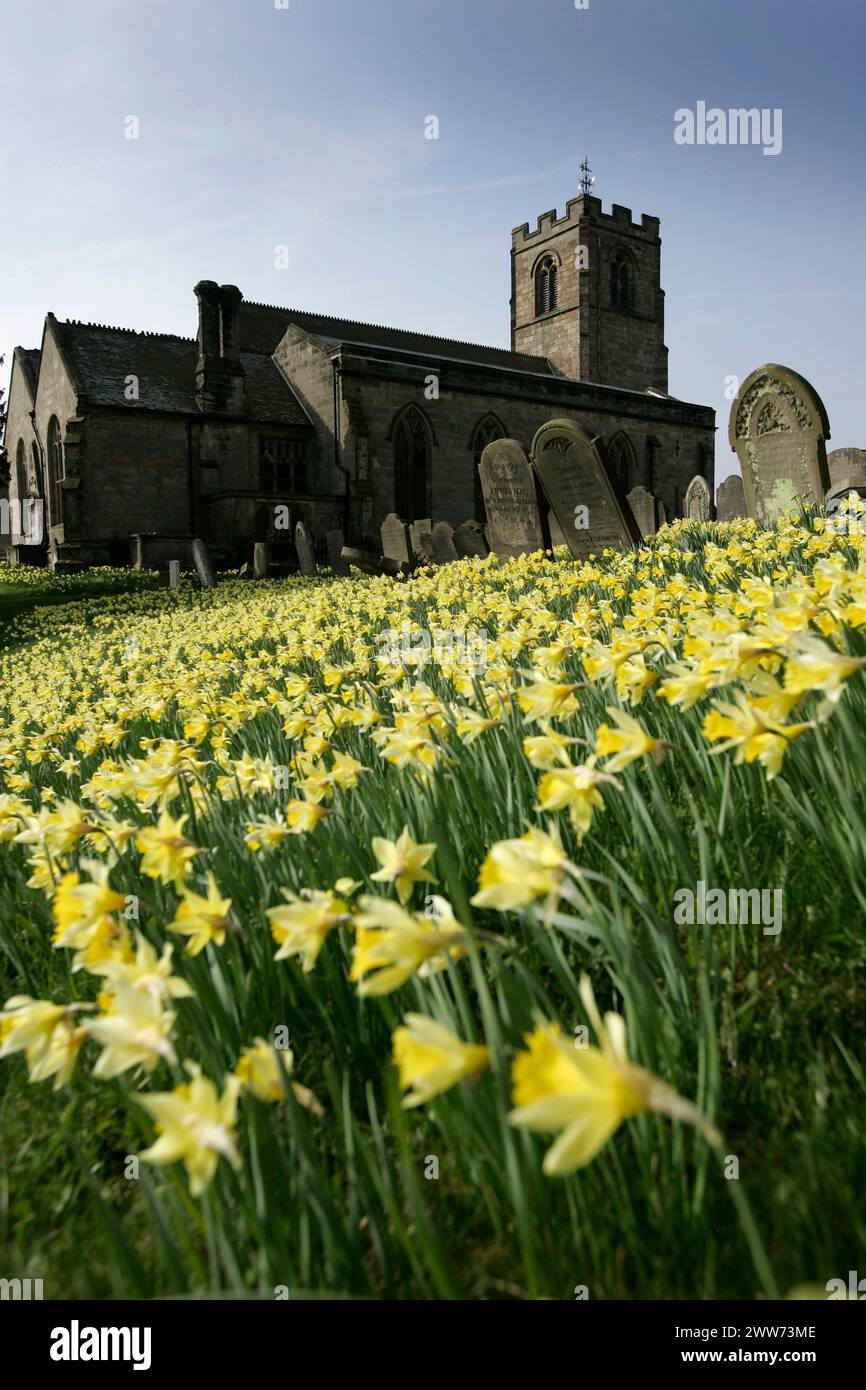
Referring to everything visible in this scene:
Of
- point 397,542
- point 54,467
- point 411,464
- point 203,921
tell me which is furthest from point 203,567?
point 203,921

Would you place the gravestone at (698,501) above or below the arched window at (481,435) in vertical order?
below

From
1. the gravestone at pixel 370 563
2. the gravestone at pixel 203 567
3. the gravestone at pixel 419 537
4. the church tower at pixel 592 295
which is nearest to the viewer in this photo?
the gravestone at pixel 370 563

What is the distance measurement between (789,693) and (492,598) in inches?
152

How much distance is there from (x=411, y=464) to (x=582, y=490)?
20945 mm

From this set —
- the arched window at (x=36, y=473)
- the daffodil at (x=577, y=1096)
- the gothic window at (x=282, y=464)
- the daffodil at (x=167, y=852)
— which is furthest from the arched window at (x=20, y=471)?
the daffodil at (x=577, y=1096)

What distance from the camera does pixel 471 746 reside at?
88.7 inches

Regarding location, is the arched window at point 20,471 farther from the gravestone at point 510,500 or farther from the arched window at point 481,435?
the gravestone at point 510,500

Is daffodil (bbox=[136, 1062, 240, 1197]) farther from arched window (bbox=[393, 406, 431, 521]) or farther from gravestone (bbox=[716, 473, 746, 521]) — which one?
arched window (bbox=[393, 406, 431, 521])

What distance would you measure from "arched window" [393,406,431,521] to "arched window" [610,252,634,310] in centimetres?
2000

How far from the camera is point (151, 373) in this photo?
28.1m

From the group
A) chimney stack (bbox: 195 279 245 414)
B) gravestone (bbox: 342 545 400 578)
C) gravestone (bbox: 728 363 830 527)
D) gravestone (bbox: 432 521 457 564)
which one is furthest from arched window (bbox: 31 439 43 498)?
gravestone (bbox: 728 363 830 527)

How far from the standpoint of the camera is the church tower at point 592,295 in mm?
41844

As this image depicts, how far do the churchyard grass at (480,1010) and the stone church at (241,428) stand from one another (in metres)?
24.3
